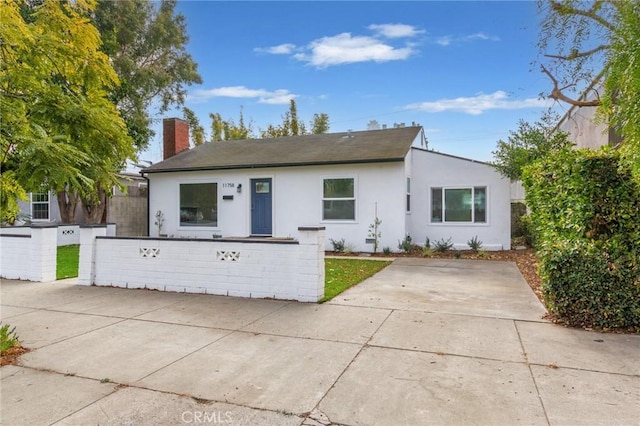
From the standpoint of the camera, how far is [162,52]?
1769 centimetres

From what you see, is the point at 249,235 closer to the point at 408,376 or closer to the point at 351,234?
the point at 351,234

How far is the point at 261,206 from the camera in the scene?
14.5 meters

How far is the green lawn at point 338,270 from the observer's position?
25.7ft

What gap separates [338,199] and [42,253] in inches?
332

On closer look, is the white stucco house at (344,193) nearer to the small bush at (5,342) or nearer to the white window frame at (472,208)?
the white window frame at (472,208)

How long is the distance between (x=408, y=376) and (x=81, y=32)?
17.2 ft

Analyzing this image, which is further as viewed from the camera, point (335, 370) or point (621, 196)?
point (621, 196)

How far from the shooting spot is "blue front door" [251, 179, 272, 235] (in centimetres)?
1440

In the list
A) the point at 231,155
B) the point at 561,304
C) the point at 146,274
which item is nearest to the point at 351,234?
the point at 231,155

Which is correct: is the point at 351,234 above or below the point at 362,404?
above

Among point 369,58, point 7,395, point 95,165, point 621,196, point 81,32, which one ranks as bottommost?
point 7,395

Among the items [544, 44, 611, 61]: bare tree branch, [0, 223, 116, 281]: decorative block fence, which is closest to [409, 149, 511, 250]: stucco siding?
[544, 44, 611, 61]: bare tree branch

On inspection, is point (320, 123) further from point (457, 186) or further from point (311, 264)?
point (311, 264)

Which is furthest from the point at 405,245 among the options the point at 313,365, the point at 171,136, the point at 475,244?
the point at 171,136
